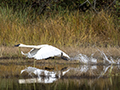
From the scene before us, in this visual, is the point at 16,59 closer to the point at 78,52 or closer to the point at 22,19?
the point at 78,52

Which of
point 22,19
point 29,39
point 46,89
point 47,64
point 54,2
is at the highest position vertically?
point 54,2

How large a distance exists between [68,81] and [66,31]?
5413mm

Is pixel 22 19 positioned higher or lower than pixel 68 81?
higher

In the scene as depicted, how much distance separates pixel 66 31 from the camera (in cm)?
1007

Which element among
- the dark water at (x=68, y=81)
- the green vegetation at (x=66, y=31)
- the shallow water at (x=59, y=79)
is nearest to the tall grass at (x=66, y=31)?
the green vegetation at (x=66, y=31)

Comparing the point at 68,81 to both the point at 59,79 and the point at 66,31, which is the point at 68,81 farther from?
the point at 66,31

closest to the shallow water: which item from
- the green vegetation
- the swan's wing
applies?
the swan's wing

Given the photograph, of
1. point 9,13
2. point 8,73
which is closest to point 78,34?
point 9,13

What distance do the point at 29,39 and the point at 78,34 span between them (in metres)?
1.87

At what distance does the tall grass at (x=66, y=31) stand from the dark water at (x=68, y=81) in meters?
4.14

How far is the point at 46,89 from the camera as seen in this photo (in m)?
4.14

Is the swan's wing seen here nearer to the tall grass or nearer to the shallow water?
the shallow water

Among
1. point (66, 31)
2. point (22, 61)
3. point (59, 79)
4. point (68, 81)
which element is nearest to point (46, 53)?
point (22, 61)

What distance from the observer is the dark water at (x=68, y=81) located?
428 cm
